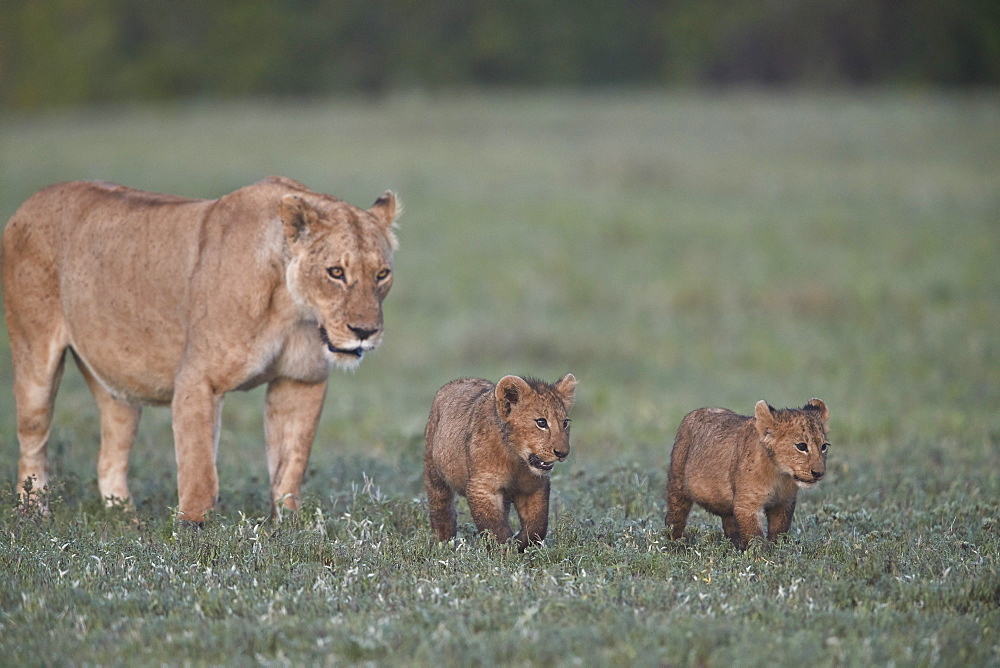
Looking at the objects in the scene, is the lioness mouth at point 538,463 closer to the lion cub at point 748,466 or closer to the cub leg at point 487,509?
the cub leg at point 487,509

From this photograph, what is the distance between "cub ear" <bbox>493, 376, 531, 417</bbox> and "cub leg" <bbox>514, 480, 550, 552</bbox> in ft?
1.64

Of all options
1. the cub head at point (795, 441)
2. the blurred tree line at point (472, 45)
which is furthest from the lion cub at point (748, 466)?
the blurred tree line at point (472, 45)

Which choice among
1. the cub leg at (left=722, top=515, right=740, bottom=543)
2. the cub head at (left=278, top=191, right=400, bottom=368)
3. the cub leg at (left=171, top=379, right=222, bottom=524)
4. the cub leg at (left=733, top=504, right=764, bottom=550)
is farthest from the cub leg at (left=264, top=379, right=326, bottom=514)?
the cub leg at (left=733, top=504, right=764, bottom=550)

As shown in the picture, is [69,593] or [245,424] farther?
[245,424]

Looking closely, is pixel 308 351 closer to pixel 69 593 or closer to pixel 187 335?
pixel 187 335

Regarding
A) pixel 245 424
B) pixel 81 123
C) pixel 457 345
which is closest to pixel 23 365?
pixel 245 424

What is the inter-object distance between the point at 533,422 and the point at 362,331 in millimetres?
1125

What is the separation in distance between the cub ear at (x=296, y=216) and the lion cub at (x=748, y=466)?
2515mm

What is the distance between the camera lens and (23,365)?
8719mm

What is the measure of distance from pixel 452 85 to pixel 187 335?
181ft

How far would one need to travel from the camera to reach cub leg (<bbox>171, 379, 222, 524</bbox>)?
7.59m

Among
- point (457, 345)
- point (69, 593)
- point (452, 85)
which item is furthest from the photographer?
point (452, 85)

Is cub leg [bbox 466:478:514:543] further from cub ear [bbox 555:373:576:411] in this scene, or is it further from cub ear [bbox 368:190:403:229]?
cub ear [bbox 368:190:403:229]

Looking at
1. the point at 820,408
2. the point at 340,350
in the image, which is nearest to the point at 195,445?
the point at 340,350
